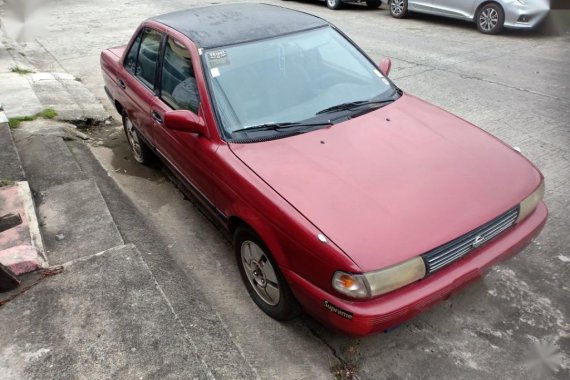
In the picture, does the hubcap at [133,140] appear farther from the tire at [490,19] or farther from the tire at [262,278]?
the tire at [490,19]

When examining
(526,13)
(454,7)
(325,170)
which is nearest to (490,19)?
(526,13)

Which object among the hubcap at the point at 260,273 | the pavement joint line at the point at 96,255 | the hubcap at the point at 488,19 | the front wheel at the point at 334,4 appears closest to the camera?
the hubcap at the point at 260,273

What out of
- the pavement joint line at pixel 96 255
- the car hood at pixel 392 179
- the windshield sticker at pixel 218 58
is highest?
the windshield sticker at pixel 218 58

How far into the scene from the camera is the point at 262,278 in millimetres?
2949

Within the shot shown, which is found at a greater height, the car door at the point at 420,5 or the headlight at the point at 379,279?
the car door at the point at 420,5

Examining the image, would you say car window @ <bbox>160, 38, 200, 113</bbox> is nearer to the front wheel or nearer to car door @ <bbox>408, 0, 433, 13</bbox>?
car door @ <bbox>408, 0, 433, 13</bbox>

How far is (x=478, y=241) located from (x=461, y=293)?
0.76 meters

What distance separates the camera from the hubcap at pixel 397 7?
11625 millimetres

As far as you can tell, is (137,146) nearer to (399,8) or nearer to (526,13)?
(526,13)

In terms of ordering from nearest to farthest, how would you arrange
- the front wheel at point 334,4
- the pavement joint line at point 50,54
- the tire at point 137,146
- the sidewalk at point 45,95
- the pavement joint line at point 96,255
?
the pavement joint line at point 96,255 → the tire at point 137,146 → the sidewalk at point 45,95 → the pavement joint line at point 50,54 → the front wheel at point 334,4

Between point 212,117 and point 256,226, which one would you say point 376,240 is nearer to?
point 256,226

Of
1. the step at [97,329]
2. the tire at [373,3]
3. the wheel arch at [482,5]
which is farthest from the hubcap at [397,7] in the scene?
the step at [97,329]

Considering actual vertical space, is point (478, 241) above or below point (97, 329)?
above

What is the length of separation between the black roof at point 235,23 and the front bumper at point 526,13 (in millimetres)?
7357
